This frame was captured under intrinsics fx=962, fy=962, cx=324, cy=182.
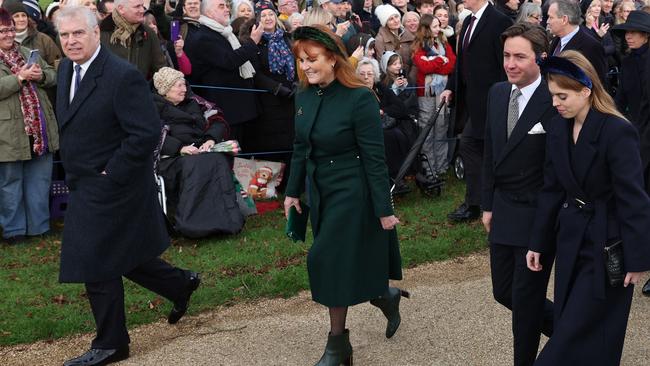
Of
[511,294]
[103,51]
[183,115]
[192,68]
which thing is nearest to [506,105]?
[511,294]

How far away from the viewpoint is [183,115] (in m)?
8.71

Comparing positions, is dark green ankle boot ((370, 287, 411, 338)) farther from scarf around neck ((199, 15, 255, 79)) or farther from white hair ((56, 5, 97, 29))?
scarf around neck ((199, 15, 255, 79))

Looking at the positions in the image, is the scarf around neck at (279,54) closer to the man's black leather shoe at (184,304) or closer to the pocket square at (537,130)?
the man's black leather shoe at (184,304)

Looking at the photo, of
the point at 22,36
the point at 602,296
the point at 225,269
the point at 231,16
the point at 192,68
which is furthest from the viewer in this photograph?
the point at 231,16

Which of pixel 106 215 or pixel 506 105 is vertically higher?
pixel 506 105

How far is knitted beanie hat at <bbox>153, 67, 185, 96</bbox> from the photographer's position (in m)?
8.60

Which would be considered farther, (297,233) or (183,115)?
(183,115)

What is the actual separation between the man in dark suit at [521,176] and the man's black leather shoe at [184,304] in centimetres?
207

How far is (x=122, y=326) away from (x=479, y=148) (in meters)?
4.25

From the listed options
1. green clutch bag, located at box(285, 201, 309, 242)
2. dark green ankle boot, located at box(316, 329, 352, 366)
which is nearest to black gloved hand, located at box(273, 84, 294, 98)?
green clutch bag, located at box(285, 201, 309, 242)

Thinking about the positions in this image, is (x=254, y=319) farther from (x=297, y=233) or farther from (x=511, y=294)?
(x=511, y=294)

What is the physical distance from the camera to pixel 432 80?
11.2 metres

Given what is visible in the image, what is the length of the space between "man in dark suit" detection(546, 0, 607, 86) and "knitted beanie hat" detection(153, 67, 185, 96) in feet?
10.9

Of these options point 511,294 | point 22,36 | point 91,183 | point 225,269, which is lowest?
point 225,269
